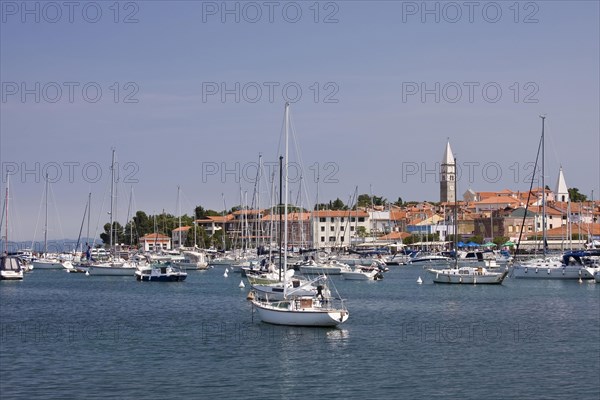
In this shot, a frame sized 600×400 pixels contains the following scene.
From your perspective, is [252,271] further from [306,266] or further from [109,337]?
[109,337]

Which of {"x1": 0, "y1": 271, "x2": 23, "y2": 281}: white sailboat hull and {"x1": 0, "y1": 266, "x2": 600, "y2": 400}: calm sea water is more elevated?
{"x1": 0, "y1": 271, "x2": 23, "y2": 281}: white sailboat hull

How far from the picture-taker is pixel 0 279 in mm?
87438

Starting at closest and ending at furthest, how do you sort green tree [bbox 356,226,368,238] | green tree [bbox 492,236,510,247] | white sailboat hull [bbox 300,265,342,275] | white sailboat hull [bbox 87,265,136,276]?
white sailboat hull [bbox 300,265,342,275] → white sailboat hull [bbox 87,265,136,276] → green tree [bbox 492,236,510,247] → green tree [bbox 356,226,368,238]

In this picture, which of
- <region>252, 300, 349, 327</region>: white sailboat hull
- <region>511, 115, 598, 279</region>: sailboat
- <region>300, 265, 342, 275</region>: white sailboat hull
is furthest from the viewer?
<region>300, 265, 342, 275</region>: white sailboat hull

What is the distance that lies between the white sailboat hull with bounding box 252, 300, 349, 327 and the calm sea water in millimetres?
448

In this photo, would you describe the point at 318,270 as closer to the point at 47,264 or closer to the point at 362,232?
the point at 47,264

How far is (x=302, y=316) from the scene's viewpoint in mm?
41969

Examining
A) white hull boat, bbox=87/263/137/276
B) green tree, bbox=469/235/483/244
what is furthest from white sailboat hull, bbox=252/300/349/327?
green tree, bbox=469/235/483/244

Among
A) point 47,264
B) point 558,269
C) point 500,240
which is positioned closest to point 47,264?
point 47,264

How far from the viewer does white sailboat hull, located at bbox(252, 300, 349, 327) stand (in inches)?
1647

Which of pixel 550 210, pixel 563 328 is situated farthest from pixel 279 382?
pixel 550 210

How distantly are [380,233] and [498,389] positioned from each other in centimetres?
16656

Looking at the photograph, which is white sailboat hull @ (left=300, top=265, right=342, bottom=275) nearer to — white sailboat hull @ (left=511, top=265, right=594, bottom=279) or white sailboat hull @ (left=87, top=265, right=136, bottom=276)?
white sailboat hull @ (left=87, top=265, right=136, bottom=276)

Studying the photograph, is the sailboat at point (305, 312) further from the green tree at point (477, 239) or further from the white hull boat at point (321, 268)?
the green tree at point (477, 239)
